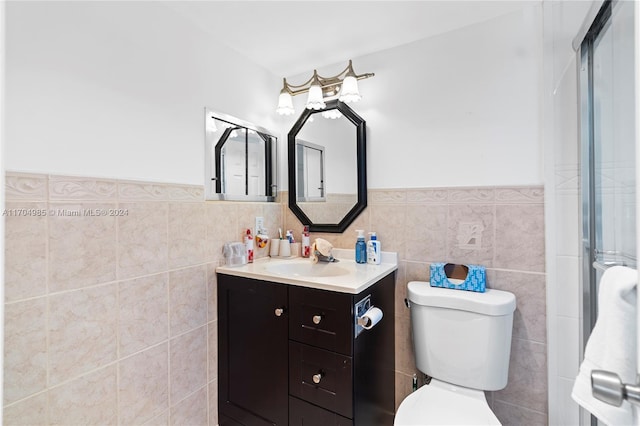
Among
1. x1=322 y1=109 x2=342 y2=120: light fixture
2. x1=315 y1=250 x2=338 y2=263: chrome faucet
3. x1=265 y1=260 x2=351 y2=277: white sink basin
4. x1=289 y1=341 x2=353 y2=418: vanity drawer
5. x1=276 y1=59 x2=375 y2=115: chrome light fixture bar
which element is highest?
x1=276 y1=59 x2=375 y2=115: chrome light fixture bar

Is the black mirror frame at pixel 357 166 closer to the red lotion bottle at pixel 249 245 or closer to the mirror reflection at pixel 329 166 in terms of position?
the mirror reflection at pixel 329 166

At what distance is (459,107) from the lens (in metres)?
1.60

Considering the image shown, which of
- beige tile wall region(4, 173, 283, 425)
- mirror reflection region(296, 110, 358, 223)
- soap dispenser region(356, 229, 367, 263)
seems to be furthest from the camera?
mirror reflection region(296, 110, 358, 223)

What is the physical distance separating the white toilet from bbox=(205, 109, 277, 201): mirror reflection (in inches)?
44.2

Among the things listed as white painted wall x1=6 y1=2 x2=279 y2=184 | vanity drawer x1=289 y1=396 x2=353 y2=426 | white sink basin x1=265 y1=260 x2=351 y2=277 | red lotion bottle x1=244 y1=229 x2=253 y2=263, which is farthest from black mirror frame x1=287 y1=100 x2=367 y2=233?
vanity drawer x1=289 y1=396 x2=353 y2=426

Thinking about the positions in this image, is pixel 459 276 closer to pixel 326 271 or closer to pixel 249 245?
pixel 326 271

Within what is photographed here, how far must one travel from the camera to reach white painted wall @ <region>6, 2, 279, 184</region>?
101 cm

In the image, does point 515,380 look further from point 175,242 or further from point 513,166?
point 175,242

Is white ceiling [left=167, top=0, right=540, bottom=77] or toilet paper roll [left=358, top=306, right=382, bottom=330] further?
white ceiling [left=167, top=0, right=540, bottom=77]

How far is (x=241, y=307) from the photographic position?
1.56 meters

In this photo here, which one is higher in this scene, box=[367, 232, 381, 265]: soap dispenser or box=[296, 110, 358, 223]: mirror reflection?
box=[296, 110, 358, 223]: mirror reflection

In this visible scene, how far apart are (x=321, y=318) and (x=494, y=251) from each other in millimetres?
894

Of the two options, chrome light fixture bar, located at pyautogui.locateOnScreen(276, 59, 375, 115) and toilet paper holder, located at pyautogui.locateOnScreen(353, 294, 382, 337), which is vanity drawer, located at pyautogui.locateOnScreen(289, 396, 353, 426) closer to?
toilet paper holder, located at pyautogui.locateOnScreen(353, 294, 382, 337)

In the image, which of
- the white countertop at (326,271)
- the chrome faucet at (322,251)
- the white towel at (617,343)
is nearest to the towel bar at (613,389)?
the white towel at (617,343)
